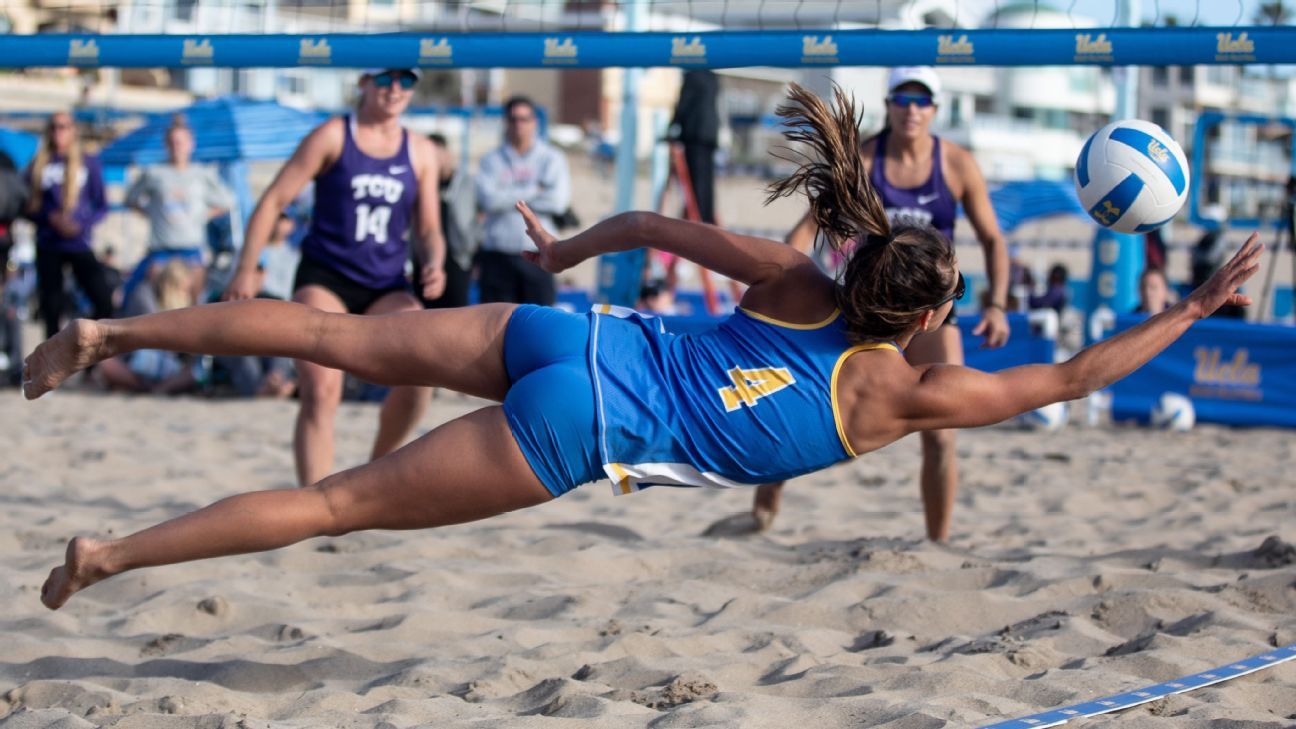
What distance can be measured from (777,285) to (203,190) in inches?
308

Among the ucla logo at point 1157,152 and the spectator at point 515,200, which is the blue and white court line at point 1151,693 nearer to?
the ucla logo at point 1157,152

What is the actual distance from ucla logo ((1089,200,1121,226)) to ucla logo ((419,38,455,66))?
7.62ft

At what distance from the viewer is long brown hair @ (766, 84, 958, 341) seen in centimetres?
273

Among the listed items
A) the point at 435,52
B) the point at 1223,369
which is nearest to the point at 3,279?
the point at 435,52

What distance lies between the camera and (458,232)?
8.41 metres

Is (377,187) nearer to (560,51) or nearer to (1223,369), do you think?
(560,51)

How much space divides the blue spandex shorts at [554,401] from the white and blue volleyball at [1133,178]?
5.20 ft

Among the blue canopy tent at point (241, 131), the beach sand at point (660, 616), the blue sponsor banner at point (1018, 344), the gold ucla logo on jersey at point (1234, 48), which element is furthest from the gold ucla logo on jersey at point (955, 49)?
the blue canopy tent at point (241, 131)

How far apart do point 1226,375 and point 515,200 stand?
4.61 meters

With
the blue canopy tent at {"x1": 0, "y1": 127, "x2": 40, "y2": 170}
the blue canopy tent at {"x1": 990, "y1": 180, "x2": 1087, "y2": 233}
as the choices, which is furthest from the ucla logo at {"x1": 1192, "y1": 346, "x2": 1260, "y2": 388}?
the blue canopy tent at {"x1": 0, "y1": 127, "x2": 40, "y2": 170}

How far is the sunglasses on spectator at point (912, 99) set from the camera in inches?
186

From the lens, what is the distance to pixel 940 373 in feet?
9.14

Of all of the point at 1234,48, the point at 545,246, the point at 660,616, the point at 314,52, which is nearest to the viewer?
the point at 545,246

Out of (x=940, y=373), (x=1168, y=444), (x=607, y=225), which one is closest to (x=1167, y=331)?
(x=940, y=373)
